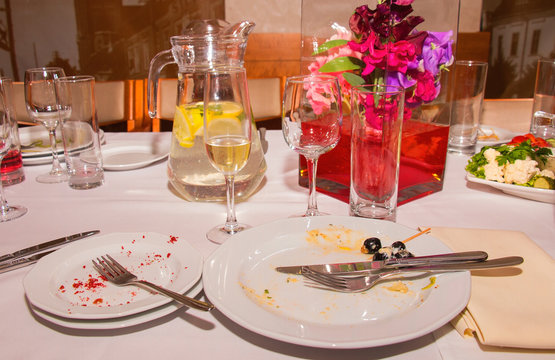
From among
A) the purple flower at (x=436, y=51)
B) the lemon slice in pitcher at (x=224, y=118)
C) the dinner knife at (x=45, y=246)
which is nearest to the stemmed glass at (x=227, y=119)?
the lemon slice in pitcher at (x=224, y=118)

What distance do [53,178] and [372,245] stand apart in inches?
33.5

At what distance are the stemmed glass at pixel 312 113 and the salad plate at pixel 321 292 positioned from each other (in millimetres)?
143

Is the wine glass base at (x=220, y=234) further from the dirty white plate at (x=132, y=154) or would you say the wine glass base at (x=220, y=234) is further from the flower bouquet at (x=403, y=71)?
the dirty white plate at (x=132, y=154)

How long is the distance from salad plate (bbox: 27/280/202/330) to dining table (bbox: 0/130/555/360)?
0.05 ft

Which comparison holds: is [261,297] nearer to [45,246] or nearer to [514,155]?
[45,246]

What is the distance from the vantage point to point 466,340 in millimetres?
Result: 548

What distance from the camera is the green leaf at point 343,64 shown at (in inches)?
35.2

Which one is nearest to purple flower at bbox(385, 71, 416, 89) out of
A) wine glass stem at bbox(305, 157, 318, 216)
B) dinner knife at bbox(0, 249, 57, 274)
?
wine glass stem at bbox(305, 157, 318, 216)

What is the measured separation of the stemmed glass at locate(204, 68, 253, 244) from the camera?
0.74 metres

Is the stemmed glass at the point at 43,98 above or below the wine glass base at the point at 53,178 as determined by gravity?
above

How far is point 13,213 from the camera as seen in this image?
95cm

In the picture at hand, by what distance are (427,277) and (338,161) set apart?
0.44m

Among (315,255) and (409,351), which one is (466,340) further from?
(315,255)

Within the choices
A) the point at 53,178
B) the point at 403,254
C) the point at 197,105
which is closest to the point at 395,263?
the point at 403,254
